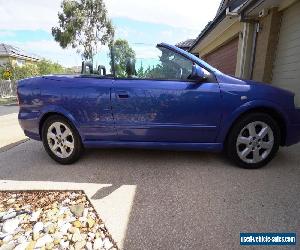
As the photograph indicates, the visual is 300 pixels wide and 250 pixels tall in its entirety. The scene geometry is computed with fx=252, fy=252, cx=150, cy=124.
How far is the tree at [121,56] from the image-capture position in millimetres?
3566

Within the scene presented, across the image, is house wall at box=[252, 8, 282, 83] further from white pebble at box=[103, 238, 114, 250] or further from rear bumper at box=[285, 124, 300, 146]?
white pebble at box=[103, 238, 114, 250]

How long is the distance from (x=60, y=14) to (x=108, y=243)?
76.5 ft

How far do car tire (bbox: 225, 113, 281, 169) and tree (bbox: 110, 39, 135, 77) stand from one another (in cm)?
172

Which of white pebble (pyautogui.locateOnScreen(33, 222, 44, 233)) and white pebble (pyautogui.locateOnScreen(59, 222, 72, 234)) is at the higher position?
white pebble (pyautogui.locateOnScreen(59, 222, 72, 234))

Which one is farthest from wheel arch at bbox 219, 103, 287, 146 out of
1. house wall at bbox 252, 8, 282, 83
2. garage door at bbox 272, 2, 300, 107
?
house wall at bbox 252, 8, 282, 83

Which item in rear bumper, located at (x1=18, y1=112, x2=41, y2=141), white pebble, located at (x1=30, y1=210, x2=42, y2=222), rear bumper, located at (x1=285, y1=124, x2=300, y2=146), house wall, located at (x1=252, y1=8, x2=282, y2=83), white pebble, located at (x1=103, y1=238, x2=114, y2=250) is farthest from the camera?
house wall, located at (x1=252, y1=8, x2=282, y2=83)

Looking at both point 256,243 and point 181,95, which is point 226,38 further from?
point 256,243

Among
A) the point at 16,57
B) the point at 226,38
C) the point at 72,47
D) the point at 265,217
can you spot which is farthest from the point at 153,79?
the point at 16,57

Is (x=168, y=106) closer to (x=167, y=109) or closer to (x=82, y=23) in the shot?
(x=167, y=109)

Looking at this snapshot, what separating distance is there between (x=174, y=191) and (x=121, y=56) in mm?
2057

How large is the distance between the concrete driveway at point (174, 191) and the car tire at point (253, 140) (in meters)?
0.16

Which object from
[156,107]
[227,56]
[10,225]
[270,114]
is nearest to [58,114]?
[156,107]

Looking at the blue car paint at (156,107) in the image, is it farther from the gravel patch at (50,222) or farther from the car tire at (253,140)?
the gravel patch at (50,222)

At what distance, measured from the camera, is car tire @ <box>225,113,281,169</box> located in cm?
330
